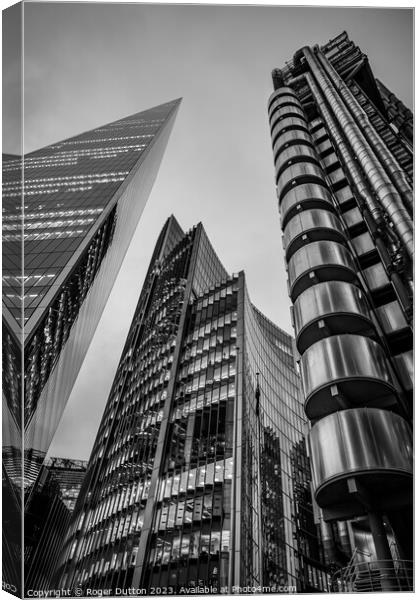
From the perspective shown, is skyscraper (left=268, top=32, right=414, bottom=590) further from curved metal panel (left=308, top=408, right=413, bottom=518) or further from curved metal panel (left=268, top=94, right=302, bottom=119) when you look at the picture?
curved metal panel (left=268, top=94, right=302, bottom=119)

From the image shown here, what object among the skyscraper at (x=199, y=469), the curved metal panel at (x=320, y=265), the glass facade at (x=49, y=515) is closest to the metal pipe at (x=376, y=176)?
the curved metal panel at (x=320, y=265)

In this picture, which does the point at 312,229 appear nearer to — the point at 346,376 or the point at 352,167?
the point at 352,167

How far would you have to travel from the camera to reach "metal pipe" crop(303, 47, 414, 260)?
15.2 m

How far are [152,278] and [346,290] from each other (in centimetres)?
9644

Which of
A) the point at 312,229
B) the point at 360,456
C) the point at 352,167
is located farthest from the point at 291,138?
the point at 360,456

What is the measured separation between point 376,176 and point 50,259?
123 feet

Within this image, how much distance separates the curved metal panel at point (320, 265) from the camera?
2081 cm

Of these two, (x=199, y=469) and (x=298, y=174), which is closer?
(x=298, y=174)

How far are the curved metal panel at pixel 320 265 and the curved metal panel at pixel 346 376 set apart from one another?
4.60 metres

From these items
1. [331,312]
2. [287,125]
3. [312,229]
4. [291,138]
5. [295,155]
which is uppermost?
[287,125]

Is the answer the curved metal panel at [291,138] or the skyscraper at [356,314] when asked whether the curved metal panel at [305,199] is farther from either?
the curved metal panel at [291,138]

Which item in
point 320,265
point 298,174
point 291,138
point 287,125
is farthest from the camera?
point 287,125

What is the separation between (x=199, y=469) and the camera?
51.8 metres

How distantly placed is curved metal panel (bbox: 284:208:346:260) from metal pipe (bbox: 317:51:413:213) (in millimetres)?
3870
